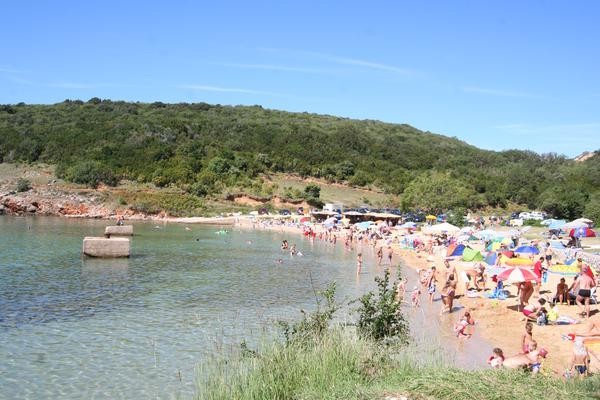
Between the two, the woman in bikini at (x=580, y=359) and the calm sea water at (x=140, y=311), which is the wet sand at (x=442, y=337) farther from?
the woman in bikini at (x=580, y=359)

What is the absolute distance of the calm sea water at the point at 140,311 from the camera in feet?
37.8

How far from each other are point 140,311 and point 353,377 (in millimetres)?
11434

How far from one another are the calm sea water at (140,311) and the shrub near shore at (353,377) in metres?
0.81

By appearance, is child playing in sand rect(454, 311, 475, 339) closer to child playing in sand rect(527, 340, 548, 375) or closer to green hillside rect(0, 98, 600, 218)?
child playing in sand rect(527, 340, 548, 375)

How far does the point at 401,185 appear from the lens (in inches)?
3863

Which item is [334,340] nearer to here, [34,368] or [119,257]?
[34,368]

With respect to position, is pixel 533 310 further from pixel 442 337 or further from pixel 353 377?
pixel 353 377

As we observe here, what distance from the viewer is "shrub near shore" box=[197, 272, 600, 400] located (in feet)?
23.9

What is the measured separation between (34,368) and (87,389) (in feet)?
5.96

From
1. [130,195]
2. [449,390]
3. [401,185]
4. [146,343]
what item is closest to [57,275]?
[146,343]

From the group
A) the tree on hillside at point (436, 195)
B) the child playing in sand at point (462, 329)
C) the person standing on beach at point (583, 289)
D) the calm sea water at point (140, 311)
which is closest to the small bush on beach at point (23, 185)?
the calm sea water at point (140, 311)

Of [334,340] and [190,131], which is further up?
[190,131]

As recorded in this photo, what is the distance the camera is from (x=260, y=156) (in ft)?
319

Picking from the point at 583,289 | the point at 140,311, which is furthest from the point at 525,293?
the point at 140,311
